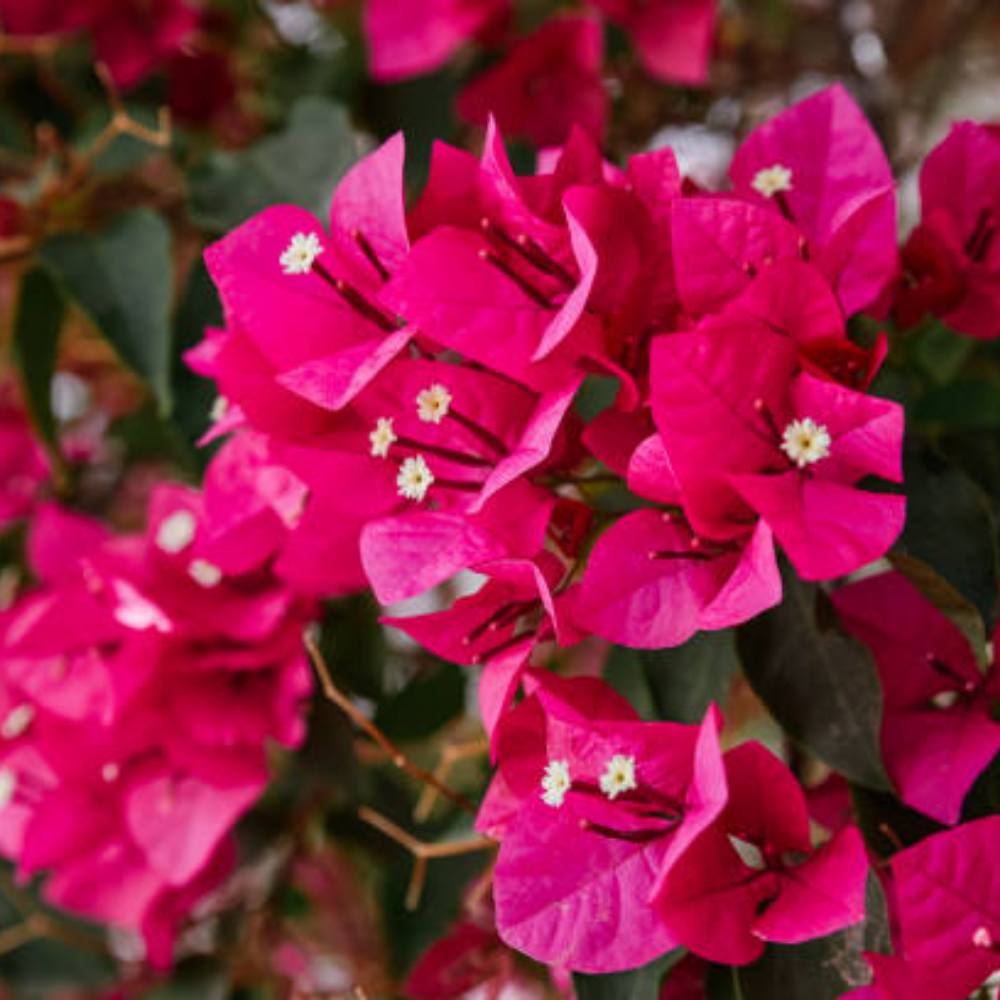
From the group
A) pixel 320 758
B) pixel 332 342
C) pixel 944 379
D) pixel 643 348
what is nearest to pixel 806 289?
pixel 643 348

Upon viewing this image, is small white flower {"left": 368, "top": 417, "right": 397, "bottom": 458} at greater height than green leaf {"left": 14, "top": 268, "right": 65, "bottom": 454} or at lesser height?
greater

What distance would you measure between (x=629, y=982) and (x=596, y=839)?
68mm

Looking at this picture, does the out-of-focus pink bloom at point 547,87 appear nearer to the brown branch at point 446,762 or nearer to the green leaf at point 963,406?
the green leaf at point 963,406

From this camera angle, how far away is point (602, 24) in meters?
0.83

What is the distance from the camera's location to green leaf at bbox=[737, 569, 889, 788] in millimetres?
429

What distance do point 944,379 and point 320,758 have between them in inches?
15.2

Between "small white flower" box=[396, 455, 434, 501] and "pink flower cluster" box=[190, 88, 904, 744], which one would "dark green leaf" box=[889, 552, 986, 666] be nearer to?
"pink flower cluster" box=[190, 88, 904, 744]

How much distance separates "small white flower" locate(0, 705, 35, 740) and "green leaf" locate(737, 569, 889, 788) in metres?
0.37

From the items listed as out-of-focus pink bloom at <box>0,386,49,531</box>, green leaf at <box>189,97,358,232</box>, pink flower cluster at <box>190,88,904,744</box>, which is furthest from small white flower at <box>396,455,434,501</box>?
out-of-focus pink bloom at <box>0,386,49,531</box>

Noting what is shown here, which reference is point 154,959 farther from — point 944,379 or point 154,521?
point 944,379

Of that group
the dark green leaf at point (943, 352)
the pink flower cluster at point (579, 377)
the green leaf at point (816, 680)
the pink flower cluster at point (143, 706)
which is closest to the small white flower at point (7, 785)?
the pink flower cluster at point (143, 706)

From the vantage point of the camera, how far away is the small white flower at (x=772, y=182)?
1.49 feet

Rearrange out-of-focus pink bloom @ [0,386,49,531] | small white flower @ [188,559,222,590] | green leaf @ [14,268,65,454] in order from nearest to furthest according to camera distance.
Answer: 1. small white flower @ [188,559,222,590]
2. green leaf @ [14,268,65,454]
3. out-of-focus pink bloom @ [0,386,49,531]

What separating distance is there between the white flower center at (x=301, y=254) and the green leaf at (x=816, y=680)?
21cm
